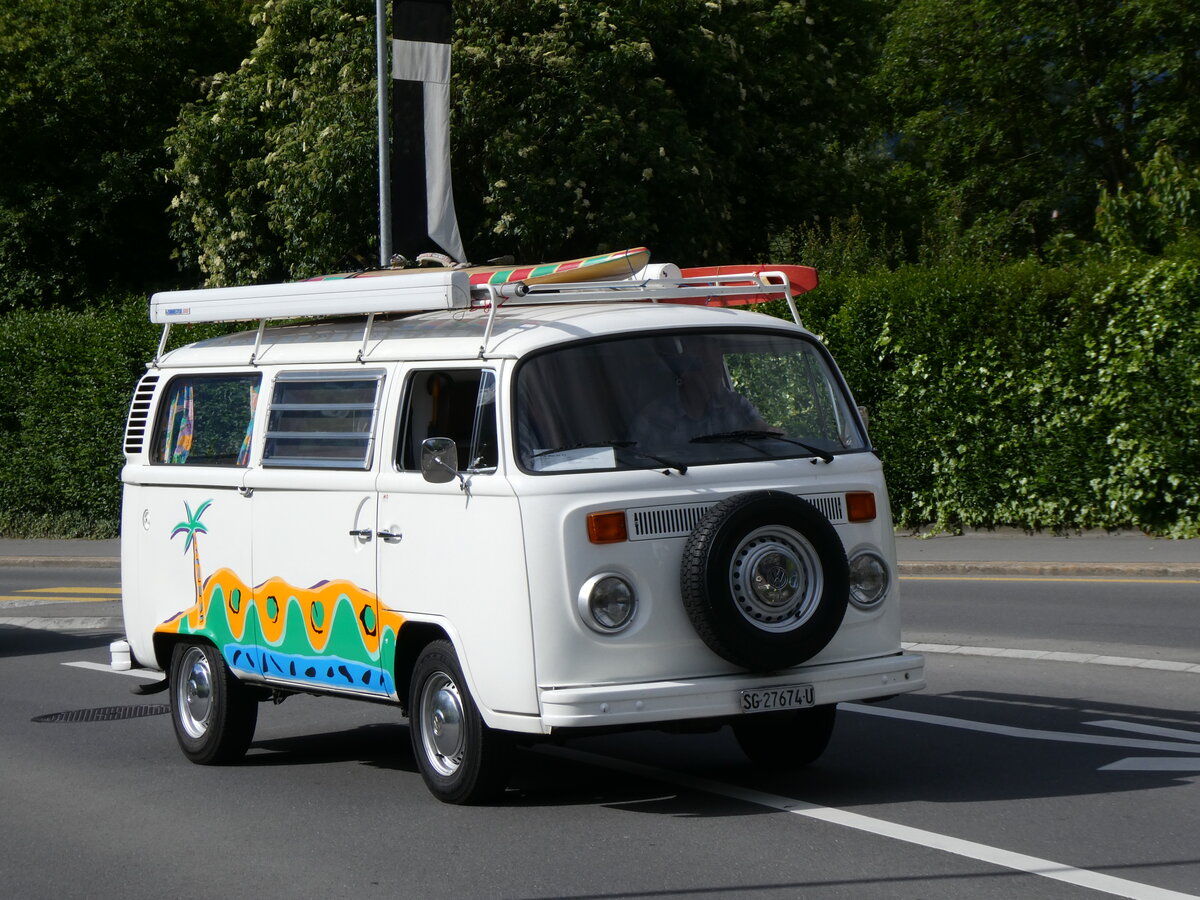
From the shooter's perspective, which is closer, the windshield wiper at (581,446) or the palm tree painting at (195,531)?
the windshield wiper at (581,446)

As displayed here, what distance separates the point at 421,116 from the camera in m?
18.9

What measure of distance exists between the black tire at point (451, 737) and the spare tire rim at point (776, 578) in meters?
1.21

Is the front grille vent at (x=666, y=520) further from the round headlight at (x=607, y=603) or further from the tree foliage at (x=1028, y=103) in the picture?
the tree foliage at (x=1028, y=103)

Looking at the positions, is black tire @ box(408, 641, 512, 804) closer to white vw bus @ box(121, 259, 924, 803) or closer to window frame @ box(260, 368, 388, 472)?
white vw bus @ box(121, 259, 924, 803)

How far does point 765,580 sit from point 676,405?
0.90 meters

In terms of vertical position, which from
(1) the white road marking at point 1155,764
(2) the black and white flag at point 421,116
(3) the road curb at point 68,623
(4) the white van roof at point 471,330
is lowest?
(3) the road curb at point 68,623

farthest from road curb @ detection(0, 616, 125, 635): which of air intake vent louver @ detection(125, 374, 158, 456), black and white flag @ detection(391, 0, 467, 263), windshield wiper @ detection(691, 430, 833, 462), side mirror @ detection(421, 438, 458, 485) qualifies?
windshield wiper @ detection(691, 430, 833, 462)

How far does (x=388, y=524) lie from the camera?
7.65 m

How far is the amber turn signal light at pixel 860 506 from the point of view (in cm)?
742

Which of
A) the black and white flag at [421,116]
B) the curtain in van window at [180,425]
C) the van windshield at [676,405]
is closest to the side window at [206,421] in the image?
the curtain in van window at [180,425]

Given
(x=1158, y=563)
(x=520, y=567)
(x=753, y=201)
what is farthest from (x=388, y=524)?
(x=753, y=201)

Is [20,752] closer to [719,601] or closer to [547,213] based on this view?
[719,601]

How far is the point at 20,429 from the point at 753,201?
1480 cm

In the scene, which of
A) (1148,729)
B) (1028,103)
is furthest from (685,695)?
(1028,103)
